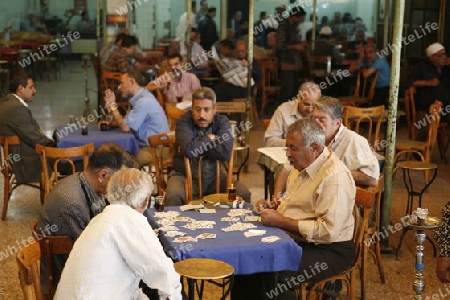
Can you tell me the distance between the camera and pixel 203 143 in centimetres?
546

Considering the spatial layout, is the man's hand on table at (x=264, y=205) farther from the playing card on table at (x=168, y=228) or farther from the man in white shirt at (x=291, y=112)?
the man in white shirt at (x=291, y=112)

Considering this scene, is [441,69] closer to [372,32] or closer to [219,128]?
[372,32]

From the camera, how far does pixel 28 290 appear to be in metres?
3.19

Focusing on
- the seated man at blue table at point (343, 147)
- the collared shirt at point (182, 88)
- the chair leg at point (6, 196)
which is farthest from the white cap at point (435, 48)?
the chair leg at point (6, 196)

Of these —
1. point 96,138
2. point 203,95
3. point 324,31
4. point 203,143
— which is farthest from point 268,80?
point 203,143

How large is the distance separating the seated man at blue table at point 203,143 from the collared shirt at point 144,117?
4.17 ft

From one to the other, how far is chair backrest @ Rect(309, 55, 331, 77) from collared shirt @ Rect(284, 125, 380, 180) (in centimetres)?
732

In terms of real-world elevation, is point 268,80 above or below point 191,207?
above

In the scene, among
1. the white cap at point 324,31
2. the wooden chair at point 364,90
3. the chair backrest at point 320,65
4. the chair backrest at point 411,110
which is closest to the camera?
the chair backrest at point 411,110

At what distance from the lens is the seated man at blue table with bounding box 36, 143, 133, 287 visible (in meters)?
3.71

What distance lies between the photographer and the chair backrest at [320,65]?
12.4m

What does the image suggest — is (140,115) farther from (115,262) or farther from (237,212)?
(115,262)

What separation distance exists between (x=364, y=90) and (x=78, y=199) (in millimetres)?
7591

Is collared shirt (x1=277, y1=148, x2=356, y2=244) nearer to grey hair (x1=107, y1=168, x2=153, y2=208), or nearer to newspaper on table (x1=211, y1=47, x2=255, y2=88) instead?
grey hair (x1=107, y1=168, x2=153, y2=208)
